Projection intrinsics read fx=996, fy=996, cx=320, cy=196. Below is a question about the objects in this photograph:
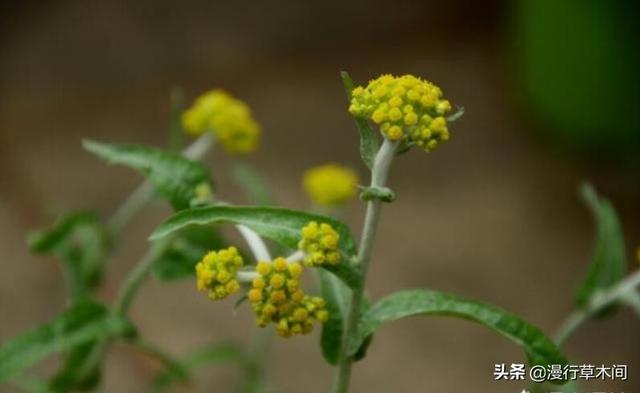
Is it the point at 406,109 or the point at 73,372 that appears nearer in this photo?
the point at 406,109

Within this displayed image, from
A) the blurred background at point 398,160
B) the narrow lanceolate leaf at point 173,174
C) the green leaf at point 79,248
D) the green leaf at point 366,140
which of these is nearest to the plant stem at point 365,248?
the green leaf at point 366,140

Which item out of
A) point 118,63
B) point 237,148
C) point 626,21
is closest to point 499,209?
point 626,21

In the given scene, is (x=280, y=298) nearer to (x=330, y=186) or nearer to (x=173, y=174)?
(x=173, y=174)

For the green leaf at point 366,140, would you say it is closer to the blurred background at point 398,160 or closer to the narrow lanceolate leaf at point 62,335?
the narrow lanceolate leaf at point 62,335

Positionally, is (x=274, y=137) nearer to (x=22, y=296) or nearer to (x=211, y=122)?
(x=22, y=296)

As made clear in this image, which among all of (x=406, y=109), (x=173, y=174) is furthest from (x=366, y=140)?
(x=173, y=174)

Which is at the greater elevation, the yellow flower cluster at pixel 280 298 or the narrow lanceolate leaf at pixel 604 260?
the narrow lanceolate leaf at pixel 604 260
